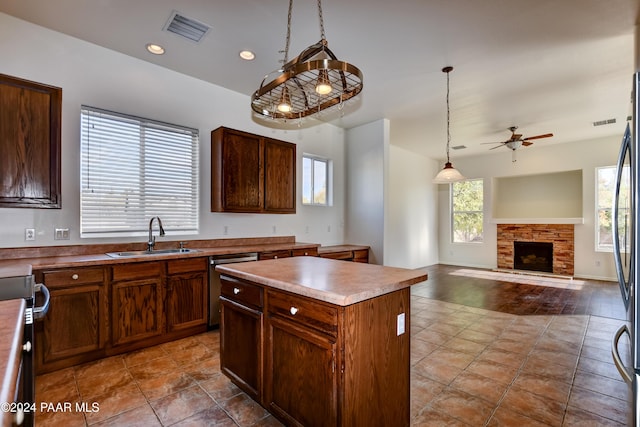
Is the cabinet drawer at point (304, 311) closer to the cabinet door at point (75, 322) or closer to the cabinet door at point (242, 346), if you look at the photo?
the cabinet door at point (242, 346)

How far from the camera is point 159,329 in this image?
3.04m

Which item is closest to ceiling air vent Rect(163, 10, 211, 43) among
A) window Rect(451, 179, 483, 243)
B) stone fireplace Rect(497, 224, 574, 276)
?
window Rect(451, 179, 483, 243)

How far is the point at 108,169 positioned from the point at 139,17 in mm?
1569

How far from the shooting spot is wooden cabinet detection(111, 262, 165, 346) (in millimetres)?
2775

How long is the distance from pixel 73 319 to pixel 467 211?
8.64m

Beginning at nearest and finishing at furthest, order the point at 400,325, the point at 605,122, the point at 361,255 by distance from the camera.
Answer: the point at 400,325
the point at 361,255
the point at 605,122

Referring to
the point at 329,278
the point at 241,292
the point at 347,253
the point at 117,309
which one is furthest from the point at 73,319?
the point at 347,253

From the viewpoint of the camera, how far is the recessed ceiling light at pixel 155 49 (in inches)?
125

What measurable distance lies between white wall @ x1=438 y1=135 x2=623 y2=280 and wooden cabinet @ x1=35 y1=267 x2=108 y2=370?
27.2 ft

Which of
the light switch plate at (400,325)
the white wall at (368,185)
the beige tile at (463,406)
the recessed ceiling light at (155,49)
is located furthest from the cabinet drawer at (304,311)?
the white wall at (368,185)

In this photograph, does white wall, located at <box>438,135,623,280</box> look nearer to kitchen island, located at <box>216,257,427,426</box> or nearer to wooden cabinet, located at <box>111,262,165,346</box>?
kitchen island, located at <box>216,257,427,426</box>

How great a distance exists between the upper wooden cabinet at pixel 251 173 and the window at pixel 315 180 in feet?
2.42

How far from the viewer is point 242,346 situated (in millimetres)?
2109

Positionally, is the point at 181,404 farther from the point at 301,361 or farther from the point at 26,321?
the point at 26,321
